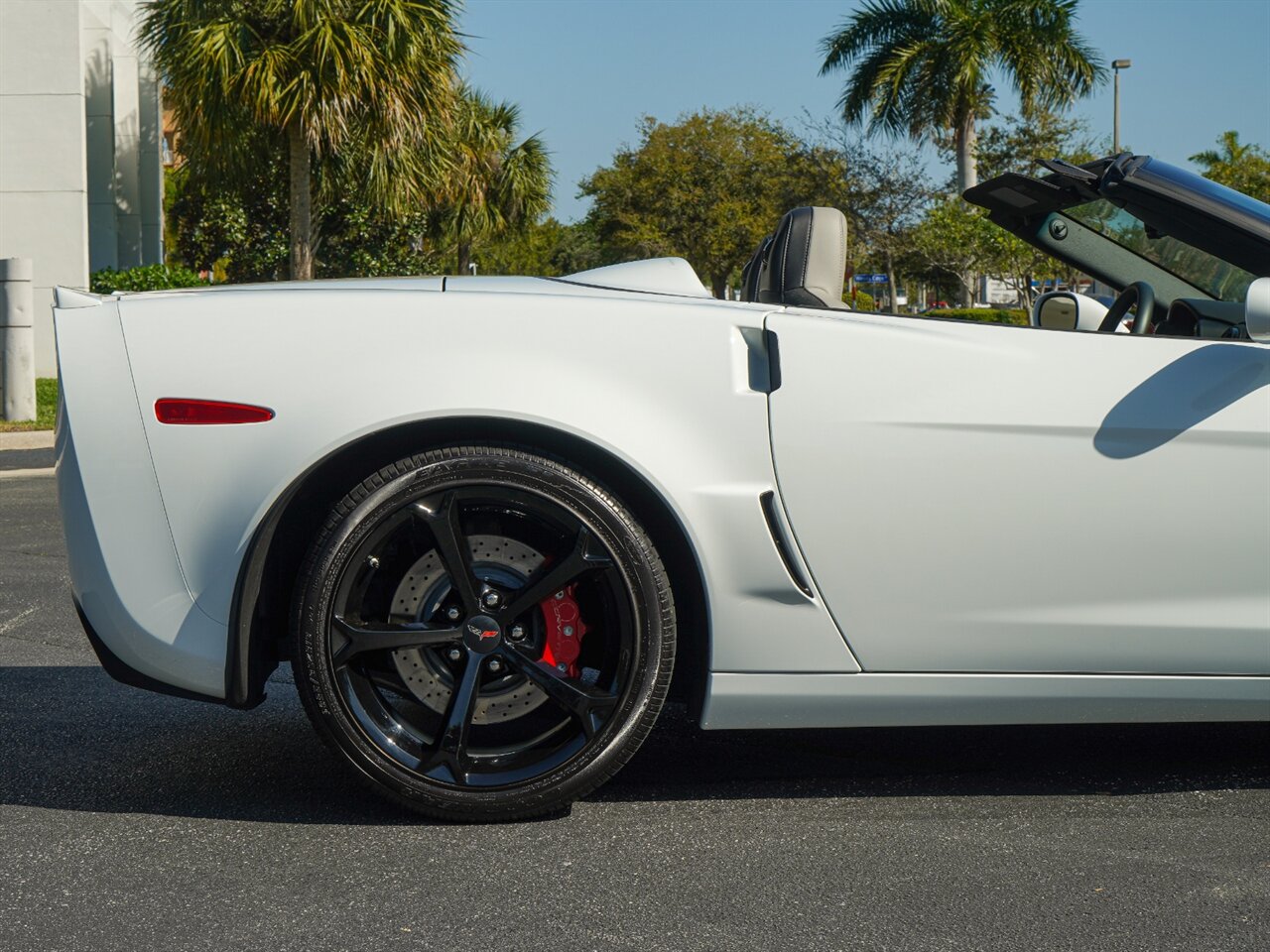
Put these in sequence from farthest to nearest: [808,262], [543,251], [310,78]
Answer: [543,251] < [310,78] < [808,262]

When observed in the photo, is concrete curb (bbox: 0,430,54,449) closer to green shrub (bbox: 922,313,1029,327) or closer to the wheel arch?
green shrub (bbox: 922,313,1029,327)

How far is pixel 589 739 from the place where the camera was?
2.88 meters

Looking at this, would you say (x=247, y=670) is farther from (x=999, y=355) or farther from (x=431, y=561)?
(x=999, y=355)

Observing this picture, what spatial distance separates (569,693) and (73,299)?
1253 mm

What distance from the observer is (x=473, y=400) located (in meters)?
2.82

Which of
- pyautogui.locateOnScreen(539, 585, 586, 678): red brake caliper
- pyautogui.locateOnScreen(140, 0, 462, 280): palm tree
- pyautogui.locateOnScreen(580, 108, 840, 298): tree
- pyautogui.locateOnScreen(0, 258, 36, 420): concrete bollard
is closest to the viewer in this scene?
pyautogui.locateOnScreen(539, 585, 586, 678): red brake caliper

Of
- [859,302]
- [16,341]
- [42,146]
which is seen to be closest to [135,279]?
[42,146]

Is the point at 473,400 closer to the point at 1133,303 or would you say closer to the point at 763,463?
the point at 763,463

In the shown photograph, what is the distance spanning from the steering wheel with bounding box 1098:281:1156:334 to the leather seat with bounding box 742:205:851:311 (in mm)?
653

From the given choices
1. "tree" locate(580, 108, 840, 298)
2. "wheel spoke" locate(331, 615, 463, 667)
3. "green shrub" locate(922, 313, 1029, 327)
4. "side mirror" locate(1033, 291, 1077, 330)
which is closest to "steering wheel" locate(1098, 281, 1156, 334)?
"green shrub" locate(922, 313, 1029, 327)

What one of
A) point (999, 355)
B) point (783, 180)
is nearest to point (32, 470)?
point (999, 355)

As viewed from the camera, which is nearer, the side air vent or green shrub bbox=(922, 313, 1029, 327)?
the side air vent

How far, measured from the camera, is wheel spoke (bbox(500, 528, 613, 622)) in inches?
112

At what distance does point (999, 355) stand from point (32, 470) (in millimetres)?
9535
